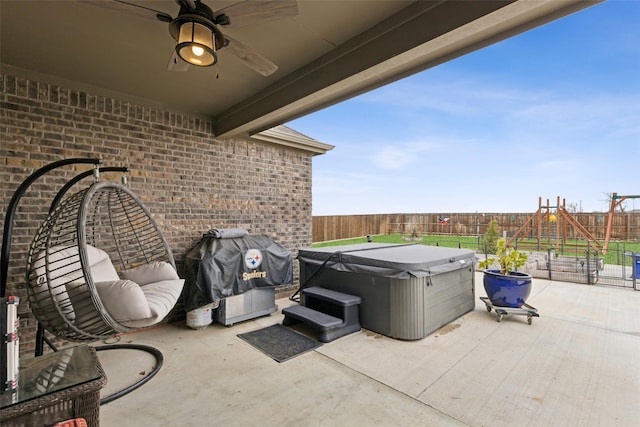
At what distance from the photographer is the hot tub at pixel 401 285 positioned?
3332 mm

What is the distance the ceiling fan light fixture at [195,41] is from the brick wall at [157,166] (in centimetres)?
236

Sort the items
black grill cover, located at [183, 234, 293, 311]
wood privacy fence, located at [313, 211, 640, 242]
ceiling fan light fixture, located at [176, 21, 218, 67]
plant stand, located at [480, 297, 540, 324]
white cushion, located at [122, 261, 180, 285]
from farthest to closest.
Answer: wood privacy fence, located at [313, 211, 640, 242]
plant stand, located at [480, 297, 540, 324]
black grill cover, located at [183, 234, 293, 311]
white cushion, located at [122, 261, 180, 285]
ceiling fan light fixture, located at [176, 21, 218, 67]

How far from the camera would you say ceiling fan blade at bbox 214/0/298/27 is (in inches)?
68.9

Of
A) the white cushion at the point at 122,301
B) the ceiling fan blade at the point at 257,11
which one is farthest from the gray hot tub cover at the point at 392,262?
the ceiling fan blade at the point at 257,11

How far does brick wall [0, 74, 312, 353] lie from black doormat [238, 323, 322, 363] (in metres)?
1.36

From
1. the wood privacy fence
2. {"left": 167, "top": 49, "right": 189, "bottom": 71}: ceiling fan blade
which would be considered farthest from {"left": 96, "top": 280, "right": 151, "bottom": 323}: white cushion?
the wood privacy fence

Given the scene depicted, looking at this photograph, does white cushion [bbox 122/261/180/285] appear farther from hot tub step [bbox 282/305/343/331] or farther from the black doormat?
hot tub step [bbox 282/305/343/331]

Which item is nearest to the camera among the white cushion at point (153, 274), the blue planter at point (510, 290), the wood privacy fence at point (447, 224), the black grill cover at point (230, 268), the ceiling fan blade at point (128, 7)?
the ceiling fan blade at point (128, 7)

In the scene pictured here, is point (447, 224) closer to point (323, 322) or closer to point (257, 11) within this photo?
point (323, 322)

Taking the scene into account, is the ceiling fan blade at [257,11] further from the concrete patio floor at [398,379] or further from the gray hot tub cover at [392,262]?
the concrete patio floor at [398,379]

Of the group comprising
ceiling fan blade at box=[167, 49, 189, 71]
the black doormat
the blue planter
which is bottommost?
the black doormat

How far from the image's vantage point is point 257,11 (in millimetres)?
1829

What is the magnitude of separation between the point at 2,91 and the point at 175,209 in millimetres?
2046

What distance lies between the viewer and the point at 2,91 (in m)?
2.94
